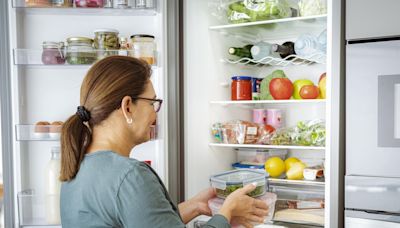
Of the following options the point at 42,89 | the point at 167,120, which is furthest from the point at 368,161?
the point at 42,89

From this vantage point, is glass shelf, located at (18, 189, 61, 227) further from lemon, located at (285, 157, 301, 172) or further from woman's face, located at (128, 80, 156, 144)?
lemon, located at (285, 157, 301, 172)

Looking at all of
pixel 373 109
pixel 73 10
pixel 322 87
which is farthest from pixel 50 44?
pixel 373 109

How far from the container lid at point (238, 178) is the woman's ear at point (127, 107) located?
38 cm

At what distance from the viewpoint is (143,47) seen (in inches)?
69.7

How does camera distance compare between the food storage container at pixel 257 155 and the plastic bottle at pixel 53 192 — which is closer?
the plastic bottle at pixel 53 192

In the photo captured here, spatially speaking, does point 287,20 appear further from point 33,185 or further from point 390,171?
point 33,185

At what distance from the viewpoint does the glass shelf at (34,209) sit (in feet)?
5.80

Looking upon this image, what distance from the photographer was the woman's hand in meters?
1.14

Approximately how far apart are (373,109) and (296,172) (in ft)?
1.75

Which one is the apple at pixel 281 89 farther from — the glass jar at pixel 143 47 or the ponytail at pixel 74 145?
the ponytail at pixel 74 145

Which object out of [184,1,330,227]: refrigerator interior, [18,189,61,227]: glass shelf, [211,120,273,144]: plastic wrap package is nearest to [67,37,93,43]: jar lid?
[184,1,330,227]: refrigerator interior

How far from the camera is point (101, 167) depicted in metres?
0.98

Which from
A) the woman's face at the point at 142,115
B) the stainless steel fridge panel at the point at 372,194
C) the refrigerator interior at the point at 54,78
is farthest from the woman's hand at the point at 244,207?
the refrigerator interior at the point at 54,78

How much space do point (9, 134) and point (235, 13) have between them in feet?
3.78
